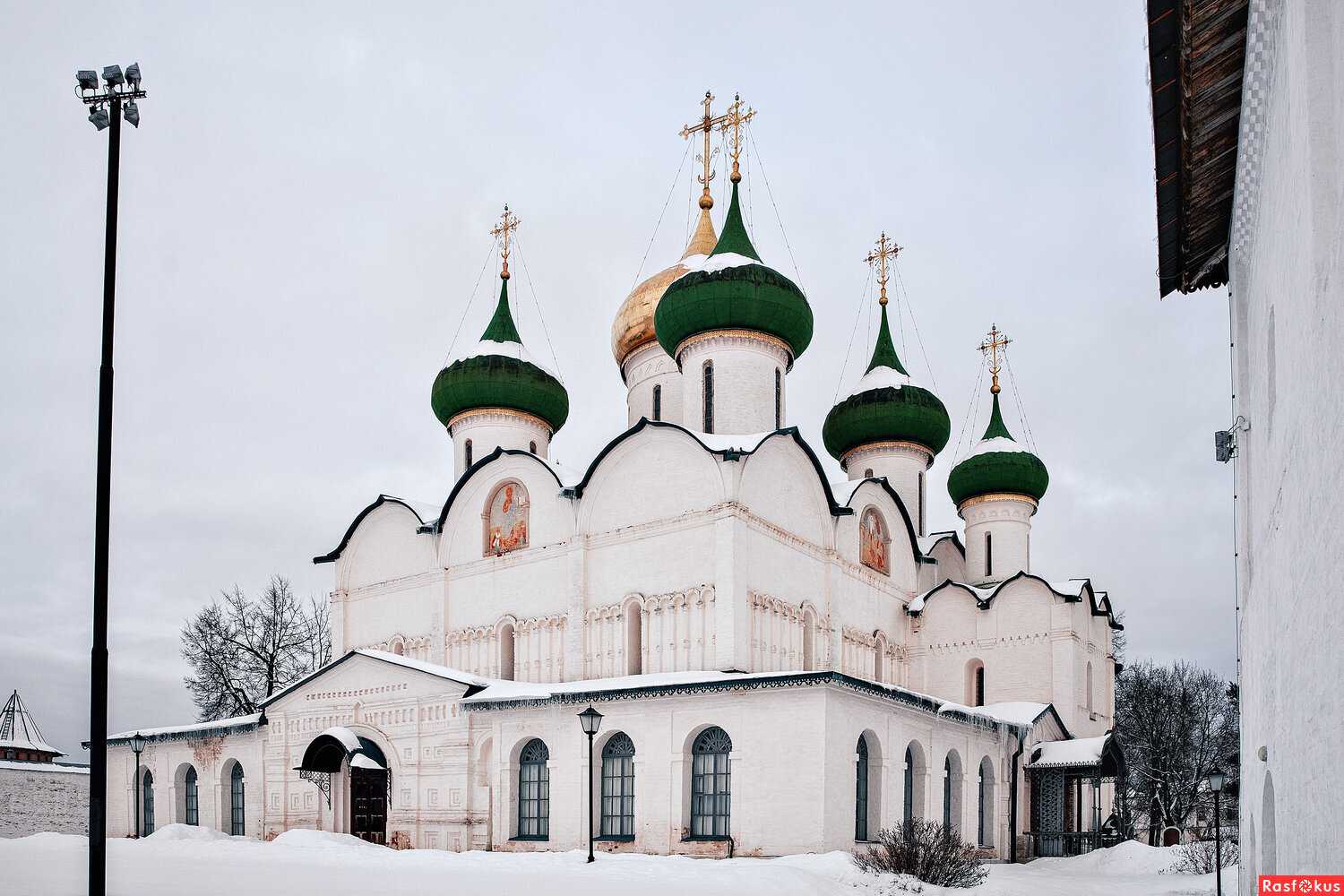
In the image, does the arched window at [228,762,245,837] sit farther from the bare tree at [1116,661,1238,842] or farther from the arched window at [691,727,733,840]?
the bare tree at [1116,661,1238,842]

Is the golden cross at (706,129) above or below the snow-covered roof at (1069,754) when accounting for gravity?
above

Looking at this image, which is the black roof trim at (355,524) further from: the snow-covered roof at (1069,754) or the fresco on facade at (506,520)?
the snow-covered roof at (1069,754)

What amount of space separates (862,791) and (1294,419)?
12736 mm

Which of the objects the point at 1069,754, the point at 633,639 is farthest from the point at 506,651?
the point at 1069,754

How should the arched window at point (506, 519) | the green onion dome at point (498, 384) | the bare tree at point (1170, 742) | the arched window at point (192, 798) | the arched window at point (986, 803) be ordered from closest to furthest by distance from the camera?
the arched window at point (986, 803) → the arched window at point (506, 519) → the arched window at point (192, 798) → the green onion dome at point (498, 384) → the bare tree at point (1170, 742)

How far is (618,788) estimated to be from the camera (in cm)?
1648

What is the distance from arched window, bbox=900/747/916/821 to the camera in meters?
17.2

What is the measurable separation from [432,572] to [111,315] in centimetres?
1440

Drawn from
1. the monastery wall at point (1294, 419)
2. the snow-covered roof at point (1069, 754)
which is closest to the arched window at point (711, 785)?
the snow-covered roof at point (1069, 754)

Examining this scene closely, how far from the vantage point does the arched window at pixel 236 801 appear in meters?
20.4

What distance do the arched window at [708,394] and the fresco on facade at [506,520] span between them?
3.24 m

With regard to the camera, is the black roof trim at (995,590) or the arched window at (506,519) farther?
the black roof trim at (995,590)

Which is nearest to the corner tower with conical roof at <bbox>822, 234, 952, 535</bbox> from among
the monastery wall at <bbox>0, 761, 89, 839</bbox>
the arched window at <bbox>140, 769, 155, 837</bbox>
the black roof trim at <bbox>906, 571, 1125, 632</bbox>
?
the black roof trim at <bbox>906, 571, 1125, 632</bbox>

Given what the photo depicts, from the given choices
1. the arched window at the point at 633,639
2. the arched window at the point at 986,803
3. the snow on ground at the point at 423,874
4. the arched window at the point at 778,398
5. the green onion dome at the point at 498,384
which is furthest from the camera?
the green onion dome at the point at 498,384
